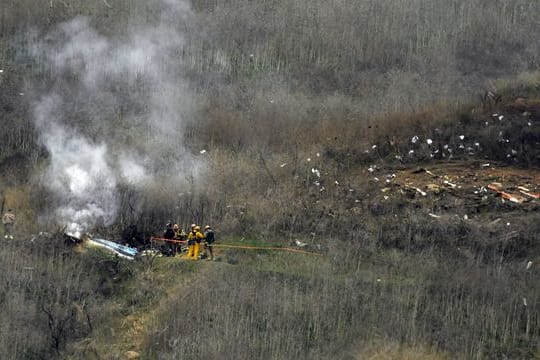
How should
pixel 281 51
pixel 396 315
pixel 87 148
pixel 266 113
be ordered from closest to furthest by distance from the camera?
pixel 396 315 < pixel 87 148 < pixel 266 113 < pixel 281 51

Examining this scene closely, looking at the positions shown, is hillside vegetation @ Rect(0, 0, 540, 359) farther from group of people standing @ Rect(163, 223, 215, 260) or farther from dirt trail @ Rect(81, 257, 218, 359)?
group of people standing @ Rect(163, 223, 215, 260)

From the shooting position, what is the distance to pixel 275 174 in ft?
97.1

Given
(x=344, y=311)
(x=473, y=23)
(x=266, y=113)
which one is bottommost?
(x=344, y=311)

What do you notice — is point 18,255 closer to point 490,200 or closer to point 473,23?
point 490,200

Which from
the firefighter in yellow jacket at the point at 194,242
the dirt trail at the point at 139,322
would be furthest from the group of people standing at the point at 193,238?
the dirt trail at the point at 139,322

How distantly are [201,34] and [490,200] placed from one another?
11.7 metres

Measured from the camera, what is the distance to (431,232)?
2717cm

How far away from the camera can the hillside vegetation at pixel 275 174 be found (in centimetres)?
2430

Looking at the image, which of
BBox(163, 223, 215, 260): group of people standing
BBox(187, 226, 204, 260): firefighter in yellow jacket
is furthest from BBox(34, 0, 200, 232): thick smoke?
BBox(187, 226, 204, 260): firefighter in yellow jacket

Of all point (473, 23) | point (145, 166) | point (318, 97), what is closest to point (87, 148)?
point (145, 166)

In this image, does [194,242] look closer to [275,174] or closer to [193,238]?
[193,238]

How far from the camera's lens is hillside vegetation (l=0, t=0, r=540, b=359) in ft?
79.7

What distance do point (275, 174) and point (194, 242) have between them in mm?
3789

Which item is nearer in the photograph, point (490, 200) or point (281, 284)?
point (281, 284)
